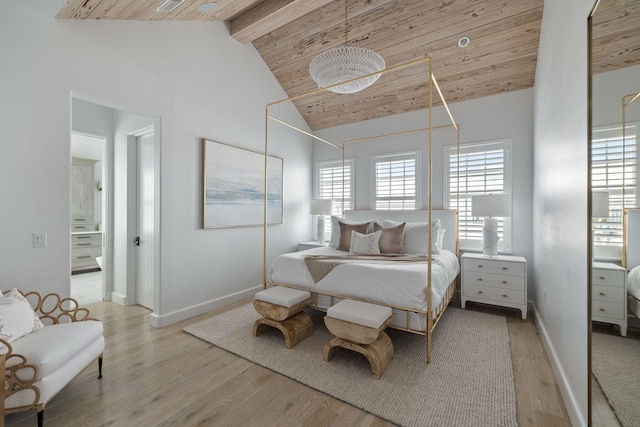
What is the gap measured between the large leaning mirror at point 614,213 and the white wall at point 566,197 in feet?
0.65

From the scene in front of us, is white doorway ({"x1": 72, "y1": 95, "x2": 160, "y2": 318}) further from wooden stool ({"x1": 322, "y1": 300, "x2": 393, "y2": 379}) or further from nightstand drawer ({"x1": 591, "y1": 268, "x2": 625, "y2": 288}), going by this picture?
nightstand drawer ({"x1": 591, "y1": 268, "x2": 625, "y2": 288})

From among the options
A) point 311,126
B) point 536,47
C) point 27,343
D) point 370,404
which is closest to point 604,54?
point 370,404

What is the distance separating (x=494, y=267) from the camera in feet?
11.3

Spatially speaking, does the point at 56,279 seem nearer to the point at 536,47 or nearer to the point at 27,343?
the point at 27,343

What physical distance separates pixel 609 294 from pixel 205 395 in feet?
7.70

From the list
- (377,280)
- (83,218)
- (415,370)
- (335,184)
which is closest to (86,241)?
(83,218)

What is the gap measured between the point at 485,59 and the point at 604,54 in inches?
109

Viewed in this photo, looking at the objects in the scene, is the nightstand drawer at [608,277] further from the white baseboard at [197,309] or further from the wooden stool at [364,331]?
the white baseboard at [197,309]

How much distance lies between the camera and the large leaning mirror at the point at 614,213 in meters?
0.97

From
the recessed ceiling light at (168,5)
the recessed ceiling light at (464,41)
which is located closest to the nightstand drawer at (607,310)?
the recessed ceiling light at (464,41)

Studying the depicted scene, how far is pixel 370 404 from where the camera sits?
6.15 ft

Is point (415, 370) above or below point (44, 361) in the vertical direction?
below

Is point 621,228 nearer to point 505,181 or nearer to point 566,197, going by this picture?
point 566,197

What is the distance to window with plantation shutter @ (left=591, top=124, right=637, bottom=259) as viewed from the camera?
100cm
